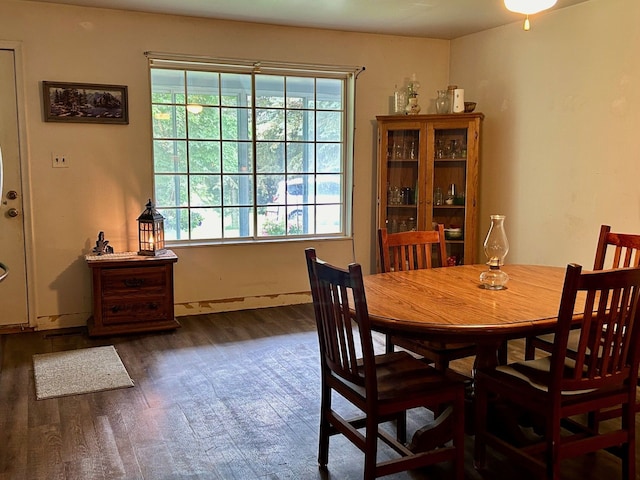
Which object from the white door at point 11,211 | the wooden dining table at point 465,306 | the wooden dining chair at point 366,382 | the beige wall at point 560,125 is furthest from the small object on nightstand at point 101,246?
the beige wall at point 560,125

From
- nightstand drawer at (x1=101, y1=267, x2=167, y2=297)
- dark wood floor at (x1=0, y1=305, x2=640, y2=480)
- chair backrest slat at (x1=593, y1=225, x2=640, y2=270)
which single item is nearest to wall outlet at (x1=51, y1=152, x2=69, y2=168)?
nightstand drawer at (x1=101, y1=267, x2=167, y2=297)

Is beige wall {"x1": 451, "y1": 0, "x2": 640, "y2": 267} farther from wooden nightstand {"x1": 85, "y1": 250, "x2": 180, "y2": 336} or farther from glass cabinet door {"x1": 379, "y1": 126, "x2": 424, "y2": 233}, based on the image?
wooden nightstand {"x1": 85, "y1": 250, "x2": 180, "y2": 336}

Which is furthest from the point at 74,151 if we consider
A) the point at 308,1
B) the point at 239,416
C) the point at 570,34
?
the point at 570,34

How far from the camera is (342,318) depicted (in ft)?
7.07

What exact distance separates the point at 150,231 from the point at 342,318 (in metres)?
2.60

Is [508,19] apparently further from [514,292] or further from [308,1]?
[514,292]

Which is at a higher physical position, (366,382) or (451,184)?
(451,184)

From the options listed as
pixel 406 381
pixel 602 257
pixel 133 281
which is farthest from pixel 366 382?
pixel 133 281

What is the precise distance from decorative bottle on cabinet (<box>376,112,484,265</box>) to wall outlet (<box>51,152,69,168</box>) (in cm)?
252

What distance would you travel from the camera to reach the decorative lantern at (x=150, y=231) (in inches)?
171

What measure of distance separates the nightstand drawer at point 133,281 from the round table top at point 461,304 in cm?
203

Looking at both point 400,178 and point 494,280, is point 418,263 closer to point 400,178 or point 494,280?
point 494,280

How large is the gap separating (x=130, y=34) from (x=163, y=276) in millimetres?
1841

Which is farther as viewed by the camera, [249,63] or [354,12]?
[249,63]
